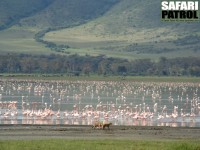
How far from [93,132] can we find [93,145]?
27.9ft

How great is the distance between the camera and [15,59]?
19038 centimetres

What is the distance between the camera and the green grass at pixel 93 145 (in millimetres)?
35438

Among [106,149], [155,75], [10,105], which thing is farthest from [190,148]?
[155,75]

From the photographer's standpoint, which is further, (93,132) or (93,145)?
(93,132)

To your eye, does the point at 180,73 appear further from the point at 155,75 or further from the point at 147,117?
the point at 147,117

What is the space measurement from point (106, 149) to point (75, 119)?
2063 centimetres

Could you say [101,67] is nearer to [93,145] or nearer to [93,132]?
[93,132]

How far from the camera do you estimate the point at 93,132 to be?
45500 millimetres

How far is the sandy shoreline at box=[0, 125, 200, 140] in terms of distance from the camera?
140 feet
